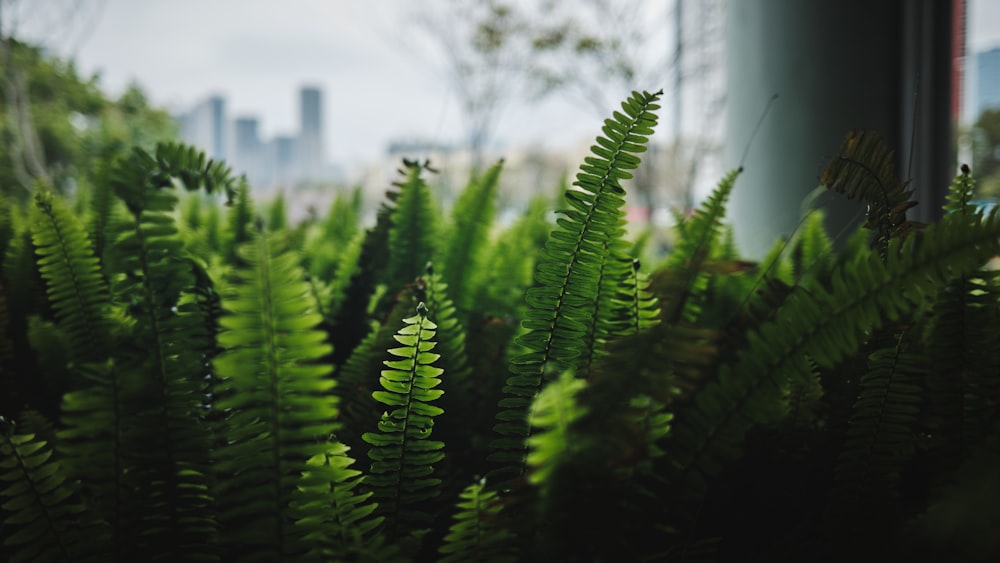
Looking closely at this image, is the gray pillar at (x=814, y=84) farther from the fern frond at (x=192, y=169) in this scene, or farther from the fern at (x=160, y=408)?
the fern at (x=160, y=408)

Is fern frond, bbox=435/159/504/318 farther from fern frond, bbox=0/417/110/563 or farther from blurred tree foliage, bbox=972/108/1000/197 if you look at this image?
blurred tree foliage, bbox=972/108/1000/197

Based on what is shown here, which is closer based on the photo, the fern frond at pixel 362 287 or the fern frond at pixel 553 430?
the fern frond at pixel 553 430

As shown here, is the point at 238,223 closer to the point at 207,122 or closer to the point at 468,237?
the point at 468,237

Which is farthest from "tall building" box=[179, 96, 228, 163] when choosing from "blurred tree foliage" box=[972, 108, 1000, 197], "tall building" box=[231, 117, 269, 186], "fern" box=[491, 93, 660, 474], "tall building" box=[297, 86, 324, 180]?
"fern" box=[491, 93, 660, 474]

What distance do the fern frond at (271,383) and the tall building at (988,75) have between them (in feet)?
8.20

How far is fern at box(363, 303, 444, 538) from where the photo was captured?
316 mm

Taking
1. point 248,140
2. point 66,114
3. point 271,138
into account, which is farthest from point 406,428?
point 271,138

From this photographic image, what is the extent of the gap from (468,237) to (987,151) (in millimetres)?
2824

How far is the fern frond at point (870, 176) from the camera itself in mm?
385

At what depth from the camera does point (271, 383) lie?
0.26 m

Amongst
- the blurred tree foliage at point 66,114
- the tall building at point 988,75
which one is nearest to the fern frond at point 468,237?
the tall building at point 988,75

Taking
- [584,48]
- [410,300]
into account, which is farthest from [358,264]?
[584,48]

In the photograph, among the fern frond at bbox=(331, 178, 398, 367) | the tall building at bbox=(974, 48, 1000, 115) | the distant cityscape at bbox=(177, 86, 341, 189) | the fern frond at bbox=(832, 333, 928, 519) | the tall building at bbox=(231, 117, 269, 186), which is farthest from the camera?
the tall building at bbox=(231, 117, 269, 186)

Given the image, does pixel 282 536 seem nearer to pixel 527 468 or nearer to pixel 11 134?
pixel 527 468
